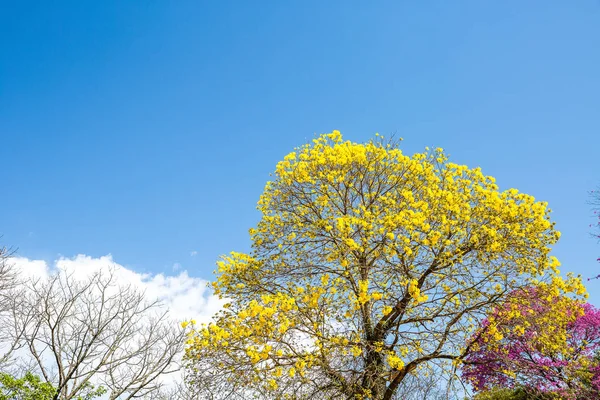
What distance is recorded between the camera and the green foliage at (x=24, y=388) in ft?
41.0

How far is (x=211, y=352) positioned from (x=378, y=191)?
17.1ft

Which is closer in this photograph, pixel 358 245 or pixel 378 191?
pixel 358 245

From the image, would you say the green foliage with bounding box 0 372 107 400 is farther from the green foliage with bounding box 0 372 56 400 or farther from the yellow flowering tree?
the yellow flowering tree

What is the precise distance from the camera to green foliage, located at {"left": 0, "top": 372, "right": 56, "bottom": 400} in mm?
12500

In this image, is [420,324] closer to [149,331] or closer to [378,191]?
[378,191]

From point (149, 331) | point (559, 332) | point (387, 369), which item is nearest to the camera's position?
point (387, 369)

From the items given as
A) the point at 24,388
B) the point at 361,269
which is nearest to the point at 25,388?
the point at 24,388

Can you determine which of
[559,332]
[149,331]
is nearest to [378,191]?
[559,332]

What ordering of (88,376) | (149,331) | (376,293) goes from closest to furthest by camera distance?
(376,293) → (88,376) → (149,331)

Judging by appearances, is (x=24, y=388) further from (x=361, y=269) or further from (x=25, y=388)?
(x=361, y=269)

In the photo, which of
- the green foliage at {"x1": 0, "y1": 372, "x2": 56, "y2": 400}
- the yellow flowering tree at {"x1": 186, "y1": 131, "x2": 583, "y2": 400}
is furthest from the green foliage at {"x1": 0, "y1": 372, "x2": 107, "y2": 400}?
the yellow flowering tree at {"x1": 186, "y1": 131, "x2": 583, "y2": 400}

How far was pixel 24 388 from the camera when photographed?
1265cm

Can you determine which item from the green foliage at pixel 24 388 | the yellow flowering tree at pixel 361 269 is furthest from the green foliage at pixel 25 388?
the yellow flowering tree at pixel 361 269

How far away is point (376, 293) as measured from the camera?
8602 millimetres
